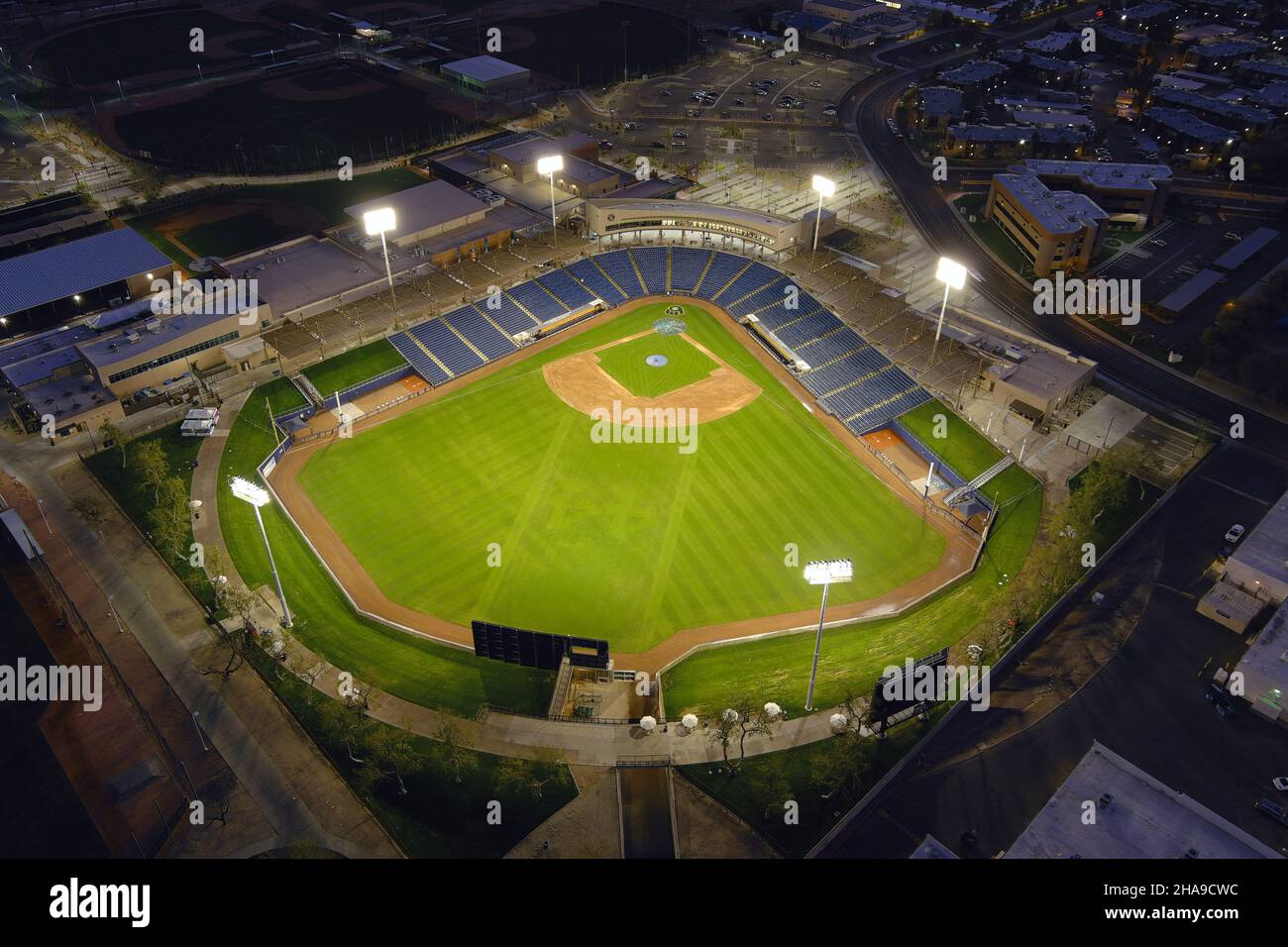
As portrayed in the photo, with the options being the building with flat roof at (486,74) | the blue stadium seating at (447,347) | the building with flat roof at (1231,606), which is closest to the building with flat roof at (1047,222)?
the building with flat roof at (1231,606)

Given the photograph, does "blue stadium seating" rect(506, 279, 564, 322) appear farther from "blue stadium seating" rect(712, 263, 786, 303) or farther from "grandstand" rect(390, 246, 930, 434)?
"blue stadium seating" rect(712, 263, 786, 303)

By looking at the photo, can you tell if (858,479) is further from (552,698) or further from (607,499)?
(552,698)

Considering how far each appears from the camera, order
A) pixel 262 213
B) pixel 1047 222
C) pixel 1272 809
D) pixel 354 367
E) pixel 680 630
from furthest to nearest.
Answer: pixel 262 213
pixel 1047 222
pixel 354 367
pixel 680 630
pixel 1272 809

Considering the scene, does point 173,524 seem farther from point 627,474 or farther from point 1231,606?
point 1231,606

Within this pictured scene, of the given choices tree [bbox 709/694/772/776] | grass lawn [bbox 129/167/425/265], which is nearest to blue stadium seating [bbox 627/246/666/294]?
grass lawn [bbox 129/167/425/265]

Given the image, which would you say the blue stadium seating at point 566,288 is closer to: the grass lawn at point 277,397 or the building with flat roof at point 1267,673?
the grass lawn at point 277,397

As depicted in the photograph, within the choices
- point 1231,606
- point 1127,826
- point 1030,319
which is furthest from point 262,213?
point 1127,826
